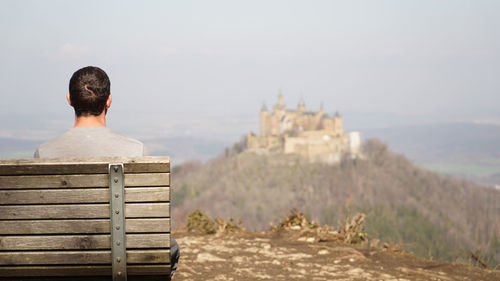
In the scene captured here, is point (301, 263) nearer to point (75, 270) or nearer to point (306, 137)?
point (75, 270)

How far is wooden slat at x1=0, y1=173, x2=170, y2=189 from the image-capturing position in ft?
9.28

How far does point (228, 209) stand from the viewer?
324 ft

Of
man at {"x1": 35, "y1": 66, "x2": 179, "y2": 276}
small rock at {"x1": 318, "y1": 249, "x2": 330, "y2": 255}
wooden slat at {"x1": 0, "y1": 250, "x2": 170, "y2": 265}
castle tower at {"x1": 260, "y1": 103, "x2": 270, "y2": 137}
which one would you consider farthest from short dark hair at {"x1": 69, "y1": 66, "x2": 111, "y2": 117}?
castle tower at {"x1": 260, "y1": 103, "x2": 270, "y2": 137}

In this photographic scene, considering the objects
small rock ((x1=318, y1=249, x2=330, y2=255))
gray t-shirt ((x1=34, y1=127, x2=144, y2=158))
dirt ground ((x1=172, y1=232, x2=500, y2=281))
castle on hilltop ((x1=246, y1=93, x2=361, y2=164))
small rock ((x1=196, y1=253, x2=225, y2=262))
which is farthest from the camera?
castle on hilltop ((x1=246, y1=93, x2=361, y2=164))

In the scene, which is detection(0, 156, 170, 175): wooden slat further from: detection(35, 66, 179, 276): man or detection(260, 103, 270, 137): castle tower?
detection(260, 103, 270, 137): castle tower

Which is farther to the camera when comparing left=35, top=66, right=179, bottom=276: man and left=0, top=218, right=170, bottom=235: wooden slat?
left=35, top=66, right=179, bottom=276: man

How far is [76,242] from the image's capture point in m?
2.92

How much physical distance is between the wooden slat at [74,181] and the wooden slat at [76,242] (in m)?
0.26

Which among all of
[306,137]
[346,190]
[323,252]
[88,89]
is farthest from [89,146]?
[306,137]

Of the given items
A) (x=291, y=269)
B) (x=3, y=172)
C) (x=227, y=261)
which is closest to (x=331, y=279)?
(x=291, y=269)

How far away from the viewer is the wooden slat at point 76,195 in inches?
112

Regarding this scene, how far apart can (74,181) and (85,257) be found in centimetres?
40

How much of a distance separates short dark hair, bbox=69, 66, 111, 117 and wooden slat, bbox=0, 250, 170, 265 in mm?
771

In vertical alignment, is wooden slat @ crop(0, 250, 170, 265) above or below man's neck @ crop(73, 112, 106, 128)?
below
